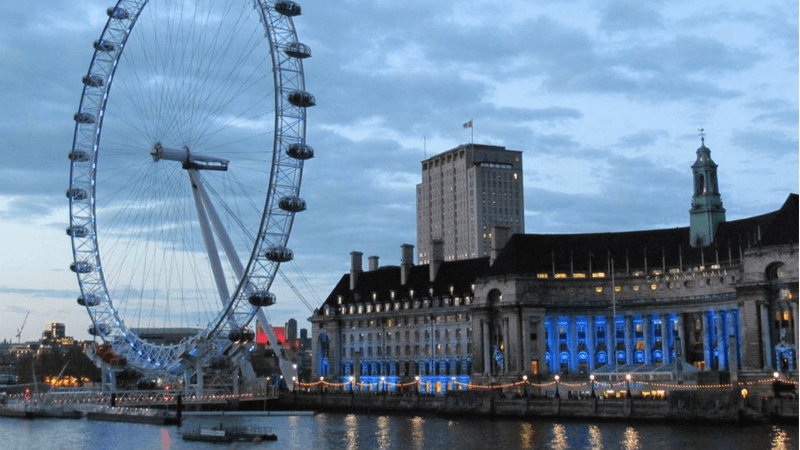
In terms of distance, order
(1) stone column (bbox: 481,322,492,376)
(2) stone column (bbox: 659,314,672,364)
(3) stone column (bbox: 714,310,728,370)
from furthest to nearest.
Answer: (1) stone column (bbox: 481,322,492,376)
(2) stone column (bbox: 659,314,672,364)
(3) stone column (bbox: 714,310,728,370)

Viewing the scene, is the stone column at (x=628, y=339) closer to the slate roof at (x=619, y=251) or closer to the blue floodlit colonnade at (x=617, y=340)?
the blue floodlit colonnade at (x=617, y=340)

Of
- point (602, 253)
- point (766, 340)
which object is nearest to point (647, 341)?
point (602, 253)

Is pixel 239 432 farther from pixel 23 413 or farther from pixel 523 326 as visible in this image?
pixel 523 326

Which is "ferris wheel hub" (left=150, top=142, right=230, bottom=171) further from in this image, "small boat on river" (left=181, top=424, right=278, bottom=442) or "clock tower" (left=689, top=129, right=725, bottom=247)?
"clock tower" (left=689, top=129, right=725, bottom=247)

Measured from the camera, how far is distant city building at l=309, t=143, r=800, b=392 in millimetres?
113000

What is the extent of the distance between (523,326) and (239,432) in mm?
56255

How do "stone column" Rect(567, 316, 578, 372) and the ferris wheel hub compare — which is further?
"stone column" Rect(567, 316, 578, 372)

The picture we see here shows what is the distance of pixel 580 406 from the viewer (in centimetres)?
9594

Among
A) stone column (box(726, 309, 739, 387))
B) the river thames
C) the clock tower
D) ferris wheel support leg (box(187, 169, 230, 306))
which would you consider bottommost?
the river thames

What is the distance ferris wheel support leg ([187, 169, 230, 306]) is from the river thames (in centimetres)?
1265

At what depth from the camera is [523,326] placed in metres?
134

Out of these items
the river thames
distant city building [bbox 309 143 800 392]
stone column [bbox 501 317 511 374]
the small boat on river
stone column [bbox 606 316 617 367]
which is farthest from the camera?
stone column [bbox 501 317 511 374]

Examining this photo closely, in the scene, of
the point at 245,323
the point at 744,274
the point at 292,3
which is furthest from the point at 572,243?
the point at 292,3

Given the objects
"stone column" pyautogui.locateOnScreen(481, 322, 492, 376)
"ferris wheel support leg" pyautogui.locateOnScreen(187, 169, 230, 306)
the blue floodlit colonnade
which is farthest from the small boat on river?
the blue floodlit colonnade
